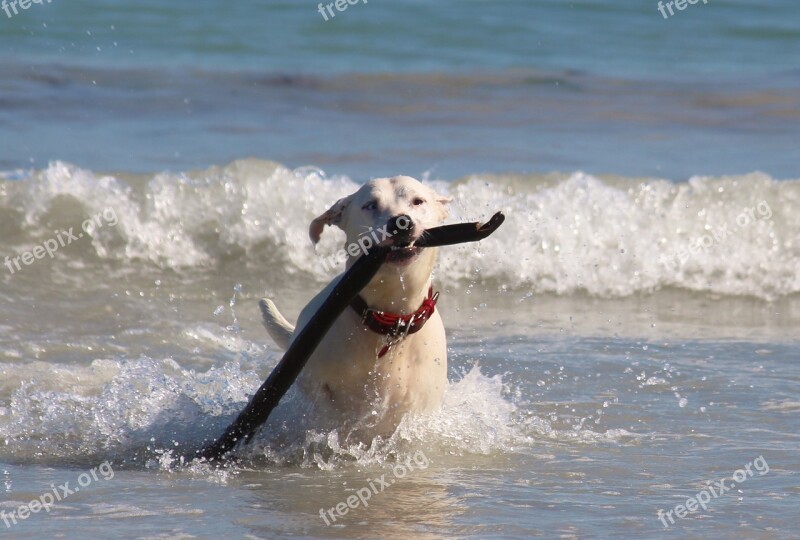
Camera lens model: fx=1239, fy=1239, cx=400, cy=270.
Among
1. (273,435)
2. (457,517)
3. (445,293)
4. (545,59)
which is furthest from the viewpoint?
(545,59)

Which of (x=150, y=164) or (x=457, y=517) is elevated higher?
(x=150, y=164)

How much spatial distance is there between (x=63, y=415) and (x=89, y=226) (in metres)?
4.15

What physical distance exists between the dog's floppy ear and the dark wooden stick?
0.47 m

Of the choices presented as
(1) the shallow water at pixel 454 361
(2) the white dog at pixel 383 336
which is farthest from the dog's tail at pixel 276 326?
(2) the white dog at pixel 383 336

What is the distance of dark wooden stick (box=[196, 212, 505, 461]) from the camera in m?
4.46

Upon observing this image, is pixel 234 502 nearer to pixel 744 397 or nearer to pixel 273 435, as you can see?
pixel 273 435

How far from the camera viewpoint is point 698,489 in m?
4.61

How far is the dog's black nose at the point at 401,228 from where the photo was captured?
4.55 metres

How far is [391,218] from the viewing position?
4613 mm

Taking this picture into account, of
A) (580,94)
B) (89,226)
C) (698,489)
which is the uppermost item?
(580,94)

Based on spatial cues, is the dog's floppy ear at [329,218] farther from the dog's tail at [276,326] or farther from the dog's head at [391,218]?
the dog's tail at [276,326]

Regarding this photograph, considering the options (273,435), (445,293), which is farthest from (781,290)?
(273,435)

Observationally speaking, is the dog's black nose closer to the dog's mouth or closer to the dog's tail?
the dog's mouth

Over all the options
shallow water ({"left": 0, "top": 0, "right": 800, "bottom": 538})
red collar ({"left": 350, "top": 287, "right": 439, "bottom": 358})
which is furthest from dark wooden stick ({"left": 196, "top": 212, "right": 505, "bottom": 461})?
shallow water ({"left": 0, "top": 0, "right": 800, "bottom": 538})
